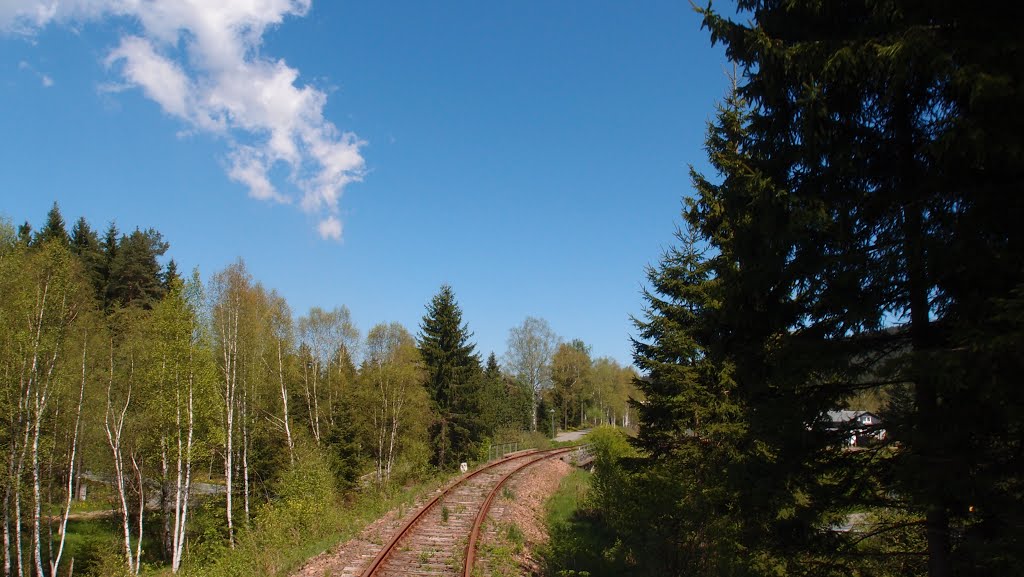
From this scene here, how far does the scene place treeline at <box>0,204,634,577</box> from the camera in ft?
61.1

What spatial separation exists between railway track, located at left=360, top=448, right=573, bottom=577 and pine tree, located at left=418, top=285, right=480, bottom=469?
14.7 meters

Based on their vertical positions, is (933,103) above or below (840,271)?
above

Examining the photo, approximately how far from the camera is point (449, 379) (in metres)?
34.4

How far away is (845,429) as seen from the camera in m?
5.08

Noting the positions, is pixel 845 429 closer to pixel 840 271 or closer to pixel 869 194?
pixel 840 271

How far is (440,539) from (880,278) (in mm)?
11199

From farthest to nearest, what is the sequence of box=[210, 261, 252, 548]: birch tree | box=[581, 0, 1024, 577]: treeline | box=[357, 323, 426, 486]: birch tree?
1. box=[357, 323, 426, 486]: birch tree
2. box=[210, 261, 252, 548]: birch tree
3. box=[581, 0, 1024, 577]: treeline

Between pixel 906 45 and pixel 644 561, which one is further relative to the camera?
pixel 644 561

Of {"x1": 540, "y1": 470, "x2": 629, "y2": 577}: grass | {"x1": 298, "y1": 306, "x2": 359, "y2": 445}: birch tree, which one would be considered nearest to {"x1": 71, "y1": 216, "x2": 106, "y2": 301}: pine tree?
{"x1": 298, "y1": 306, "x2": 359, "y2": 445}: birch tree

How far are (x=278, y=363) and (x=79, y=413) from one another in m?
9.02

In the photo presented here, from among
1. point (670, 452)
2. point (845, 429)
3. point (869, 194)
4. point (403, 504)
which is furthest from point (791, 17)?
point (403, 504)

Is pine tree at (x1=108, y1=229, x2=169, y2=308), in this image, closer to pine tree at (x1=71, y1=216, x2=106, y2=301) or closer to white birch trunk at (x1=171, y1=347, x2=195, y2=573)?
pine tree at (x1=71, y1=216, x2=106, y2=301)

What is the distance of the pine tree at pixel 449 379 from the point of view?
112 ft

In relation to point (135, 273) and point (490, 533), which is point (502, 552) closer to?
A: point (490, 533)
